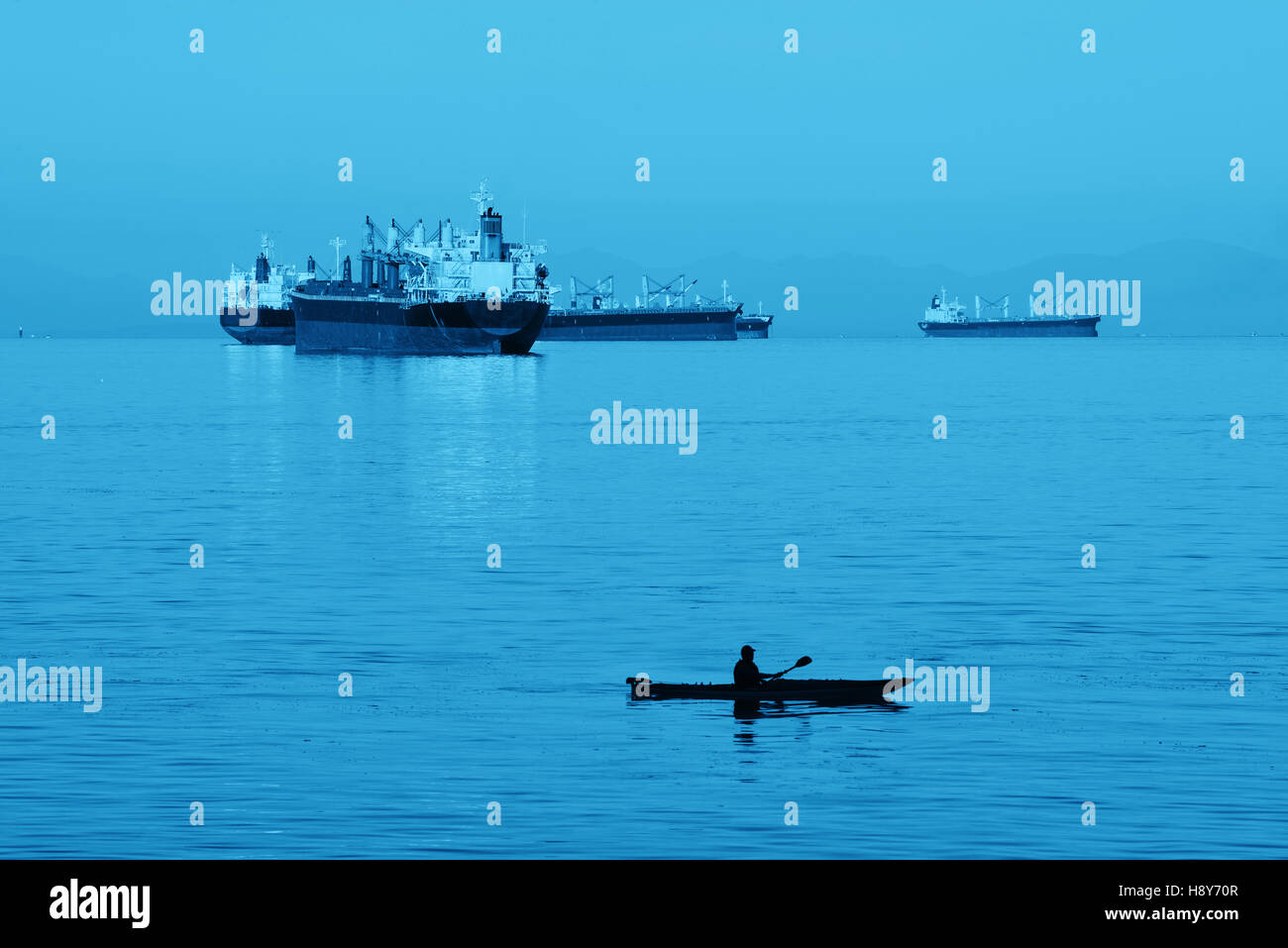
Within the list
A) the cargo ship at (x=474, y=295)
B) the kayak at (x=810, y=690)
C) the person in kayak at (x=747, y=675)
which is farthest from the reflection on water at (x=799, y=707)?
the cargo ship at (x=474, y=295)

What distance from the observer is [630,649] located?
28188mm

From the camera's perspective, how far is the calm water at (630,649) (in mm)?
18062

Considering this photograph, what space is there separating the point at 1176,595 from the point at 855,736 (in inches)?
589

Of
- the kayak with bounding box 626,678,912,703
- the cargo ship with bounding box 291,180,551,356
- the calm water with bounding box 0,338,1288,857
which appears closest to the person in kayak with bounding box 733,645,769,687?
the kayak with bounding box 626,678,912,703

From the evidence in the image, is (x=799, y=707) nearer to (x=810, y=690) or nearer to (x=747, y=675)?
(x=810, y=690)

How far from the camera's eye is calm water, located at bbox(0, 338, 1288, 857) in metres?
18.1

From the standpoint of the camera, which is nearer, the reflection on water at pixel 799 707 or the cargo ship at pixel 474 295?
the reflection on water at pixel 799 707

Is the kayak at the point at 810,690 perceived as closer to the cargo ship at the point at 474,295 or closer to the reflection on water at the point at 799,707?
the reflection on water at the point at 799,707

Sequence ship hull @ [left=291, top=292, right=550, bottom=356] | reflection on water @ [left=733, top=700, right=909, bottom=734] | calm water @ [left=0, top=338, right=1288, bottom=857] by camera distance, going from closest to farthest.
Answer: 1. calm water @ [left=0, top=338, right=1288, bottom=857]
2. reflection on water @ [left=733, top=700, right=909, bottom=734]
3. ship hull @ [left=291, top=292, right=550, bottom=356]

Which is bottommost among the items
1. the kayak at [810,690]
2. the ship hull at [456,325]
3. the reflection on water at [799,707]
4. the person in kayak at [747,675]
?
the reflection on water at [799,707]

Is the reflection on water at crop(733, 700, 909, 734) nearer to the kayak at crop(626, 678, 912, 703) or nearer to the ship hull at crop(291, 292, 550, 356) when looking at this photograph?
the kayak at crop(626, 678, 912, 703)

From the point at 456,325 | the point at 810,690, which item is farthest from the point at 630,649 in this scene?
the point at 456,325

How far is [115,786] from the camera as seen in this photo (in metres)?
19.3
